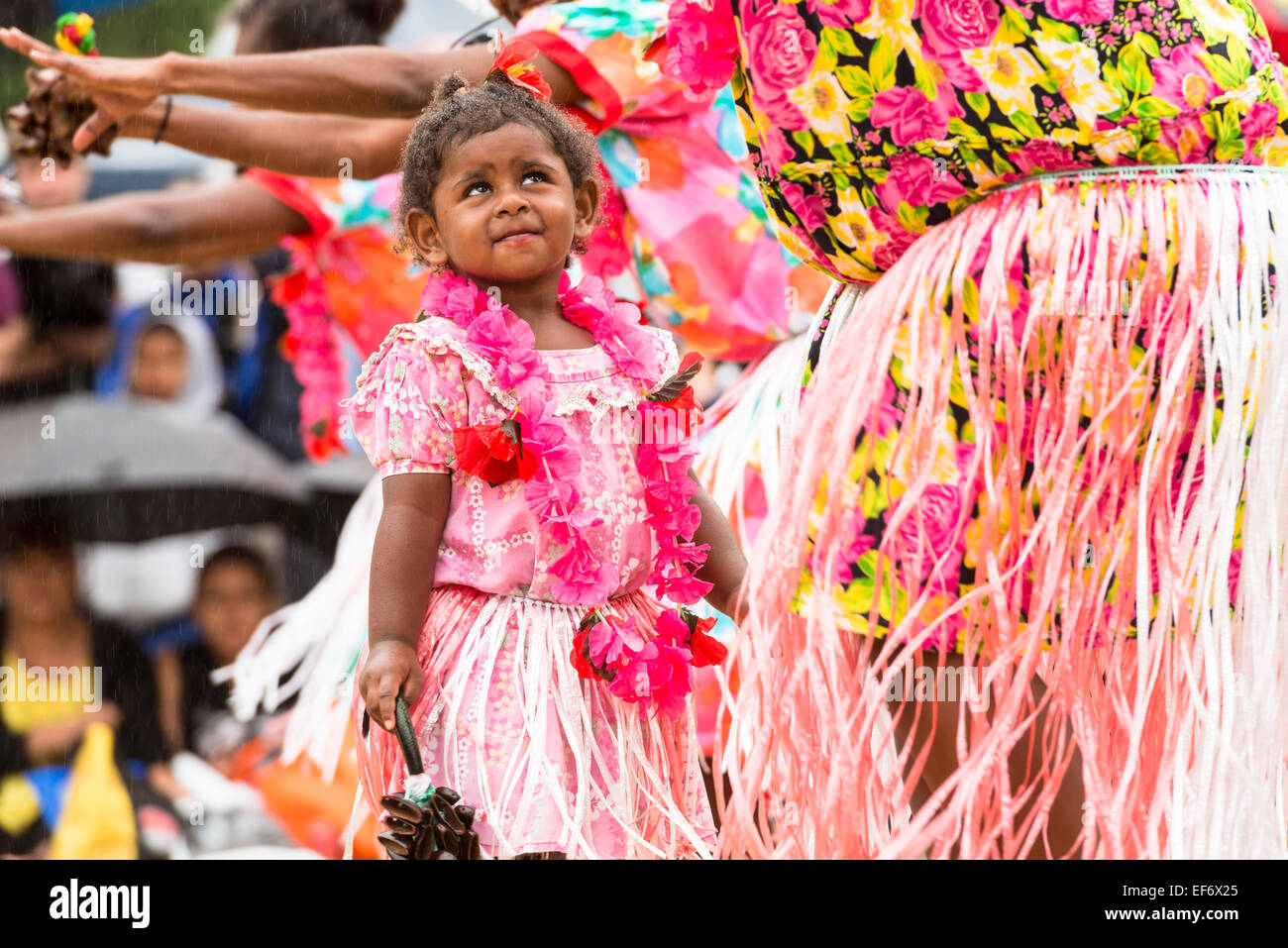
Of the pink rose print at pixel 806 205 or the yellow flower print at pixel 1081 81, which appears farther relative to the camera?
the pink rose print at pixel 806 205

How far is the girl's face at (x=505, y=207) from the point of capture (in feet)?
3.91

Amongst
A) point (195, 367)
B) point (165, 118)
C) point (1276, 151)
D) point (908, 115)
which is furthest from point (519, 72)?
point (195, 367)

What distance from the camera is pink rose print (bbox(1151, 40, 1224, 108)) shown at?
917 mm

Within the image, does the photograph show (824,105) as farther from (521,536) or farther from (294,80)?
(294,80)

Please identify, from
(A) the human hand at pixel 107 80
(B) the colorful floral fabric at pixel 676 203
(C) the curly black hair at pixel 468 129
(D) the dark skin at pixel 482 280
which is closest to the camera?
(D) the dark skin at pixel 482 280

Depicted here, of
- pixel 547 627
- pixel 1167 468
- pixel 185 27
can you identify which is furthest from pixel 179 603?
pixel 1167 468

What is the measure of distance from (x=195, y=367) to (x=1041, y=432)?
2.03m

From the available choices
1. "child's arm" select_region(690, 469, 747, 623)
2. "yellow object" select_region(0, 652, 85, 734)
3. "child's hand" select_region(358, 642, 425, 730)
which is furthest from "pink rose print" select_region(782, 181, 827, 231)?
"yellow object" select_region(0, 652, 85, 734)

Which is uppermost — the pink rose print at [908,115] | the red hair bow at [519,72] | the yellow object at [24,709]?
the red hair bow at [519,72]

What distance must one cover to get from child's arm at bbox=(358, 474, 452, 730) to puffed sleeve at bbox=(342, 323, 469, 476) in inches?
0.7

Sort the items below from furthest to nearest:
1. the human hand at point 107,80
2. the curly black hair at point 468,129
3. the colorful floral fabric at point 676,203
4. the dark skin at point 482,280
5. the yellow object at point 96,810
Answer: the yellow object at point 96,810 → the human hand at point 107,80 → the colorful floral fabric at point 676,203 → the curly black hair at point 468,129 → the dark skin at point 482,280

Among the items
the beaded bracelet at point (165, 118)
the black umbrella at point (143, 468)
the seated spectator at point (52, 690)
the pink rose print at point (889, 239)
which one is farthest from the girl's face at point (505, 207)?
the seated spectator at point (52, 690)

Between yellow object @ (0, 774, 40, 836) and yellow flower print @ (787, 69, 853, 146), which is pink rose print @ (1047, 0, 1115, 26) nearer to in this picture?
yellow flower print @ (787, 69, 853, 146)

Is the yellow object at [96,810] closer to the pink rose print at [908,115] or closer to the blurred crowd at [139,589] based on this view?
the blurred crowd at [139,589]
